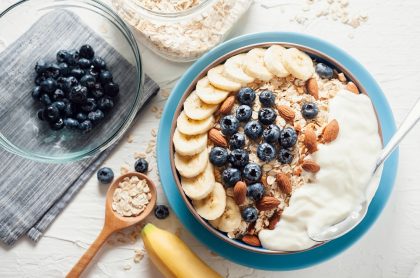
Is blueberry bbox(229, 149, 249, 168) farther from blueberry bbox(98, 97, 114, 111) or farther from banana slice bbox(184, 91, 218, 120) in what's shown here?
blueberry bbox(98, 97, 114, 111)

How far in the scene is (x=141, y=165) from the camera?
160cm

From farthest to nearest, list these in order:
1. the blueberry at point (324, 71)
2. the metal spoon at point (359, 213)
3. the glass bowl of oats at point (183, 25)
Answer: the glass bowl of oats at point (183, 25) → the blueberry at point (324, 71) → the metal spoon at point (359, 213)

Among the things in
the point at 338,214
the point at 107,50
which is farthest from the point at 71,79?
the point at 338,214

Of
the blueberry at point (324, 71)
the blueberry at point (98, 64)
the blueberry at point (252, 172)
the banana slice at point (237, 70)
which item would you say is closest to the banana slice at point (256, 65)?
the banana slice at point (237, 70)

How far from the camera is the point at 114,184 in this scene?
1.59 meters

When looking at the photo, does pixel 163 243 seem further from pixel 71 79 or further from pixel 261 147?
pixel 71 79

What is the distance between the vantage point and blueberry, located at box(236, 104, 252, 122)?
1344 mm

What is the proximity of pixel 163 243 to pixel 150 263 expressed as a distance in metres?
0.15

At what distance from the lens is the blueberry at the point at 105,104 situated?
1539mm

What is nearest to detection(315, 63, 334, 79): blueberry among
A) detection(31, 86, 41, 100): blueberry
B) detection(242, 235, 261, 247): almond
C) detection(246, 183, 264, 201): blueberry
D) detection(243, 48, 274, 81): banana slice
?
detection(243, 48, 274, 81): banana slice

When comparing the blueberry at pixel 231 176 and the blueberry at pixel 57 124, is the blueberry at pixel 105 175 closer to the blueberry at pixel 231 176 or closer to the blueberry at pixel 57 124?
the blueberry at pixel 57 124

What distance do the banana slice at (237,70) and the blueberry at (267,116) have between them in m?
0.10

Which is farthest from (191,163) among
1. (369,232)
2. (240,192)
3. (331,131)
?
(369,232)

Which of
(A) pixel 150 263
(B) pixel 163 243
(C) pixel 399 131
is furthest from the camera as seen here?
(A) pixel 150 263
